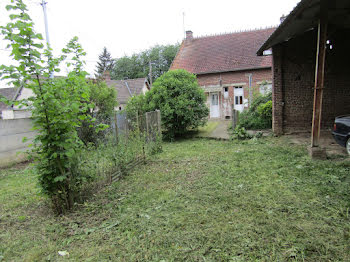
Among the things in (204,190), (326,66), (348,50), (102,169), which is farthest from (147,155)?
(348,50)

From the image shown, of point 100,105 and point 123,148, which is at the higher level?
point 100,105

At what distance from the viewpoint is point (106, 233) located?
3123mm

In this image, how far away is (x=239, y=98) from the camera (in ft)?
59.0

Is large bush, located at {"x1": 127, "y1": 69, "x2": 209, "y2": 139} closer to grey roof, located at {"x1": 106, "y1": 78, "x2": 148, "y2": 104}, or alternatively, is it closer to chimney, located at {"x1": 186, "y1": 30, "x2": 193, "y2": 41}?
chimney, located at {"x1": 186, "y1": 30, "x2": 193, "y2": 41}

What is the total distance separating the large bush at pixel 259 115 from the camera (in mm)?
11523

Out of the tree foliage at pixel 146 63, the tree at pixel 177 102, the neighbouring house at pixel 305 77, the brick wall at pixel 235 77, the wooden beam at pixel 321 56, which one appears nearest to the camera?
the wooden beam at pixel 321 56

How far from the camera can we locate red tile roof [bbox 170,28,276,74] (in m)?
17.7

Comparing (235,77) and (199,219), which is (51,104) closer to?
(199,219)

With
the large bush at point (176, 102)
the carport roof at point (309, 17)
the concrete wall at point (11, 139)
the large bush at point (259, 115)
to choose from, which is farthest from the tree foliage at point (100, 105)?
the carport roof at point (309, 17)

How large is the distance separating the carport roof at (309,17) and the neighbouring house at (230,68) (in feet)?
28.0

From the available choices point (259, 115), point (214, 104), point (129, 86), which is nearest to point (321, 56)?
point (259, 115)

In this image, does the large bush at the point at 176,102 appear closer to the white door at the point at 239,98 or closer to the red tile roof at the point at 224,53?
the white door at the point at 239,98

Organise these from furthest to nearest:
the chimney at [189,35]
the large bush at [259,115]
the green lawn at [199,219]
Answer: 1. the chimney at [189,35]
2. the large bush at [259,115]
3. the green lawn at [199,219]

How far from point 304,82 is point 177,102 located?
5.41 meters
